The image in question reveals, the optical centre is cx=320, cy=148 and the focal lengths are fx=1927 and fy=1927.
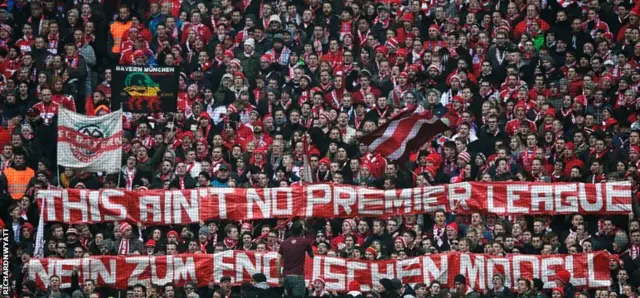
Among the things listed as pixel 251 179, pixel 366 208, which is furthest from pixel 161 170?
pixel 366 208

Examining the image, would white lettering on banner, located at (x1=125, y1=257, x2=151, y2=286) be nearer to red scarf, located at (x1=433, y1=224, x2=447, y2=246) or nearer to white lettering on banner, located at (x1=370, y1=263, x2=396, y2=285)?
white lettering on banner, located at (x1=370, y1=263, x2=396, y2=285)


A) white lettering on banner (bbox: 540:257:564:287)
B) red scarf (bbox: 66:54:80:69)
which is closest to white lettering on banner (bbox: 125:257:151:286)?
red scarf (bbox: 66:54:80:69)

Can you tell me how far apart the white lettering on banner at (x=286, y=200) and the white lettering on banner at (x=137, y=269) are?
6.45 feet

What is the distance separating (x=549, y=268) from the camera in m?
26.2

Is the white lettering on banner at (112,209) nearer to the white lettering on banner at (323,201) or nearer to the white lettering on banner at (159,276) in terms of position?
the white lettering on banner at (323,201)

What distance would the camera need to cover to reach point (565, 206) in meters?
27.1

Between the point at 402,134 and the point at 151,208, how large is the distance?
3729mm

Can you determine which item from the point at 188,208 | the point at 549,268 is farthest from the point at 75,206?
the point at 549,268

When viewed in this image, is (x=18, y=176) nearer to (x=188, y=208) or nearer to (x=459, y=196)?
(x=188, y=208)

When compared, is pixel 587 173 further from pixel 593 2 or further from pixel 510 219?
pixel 593 2

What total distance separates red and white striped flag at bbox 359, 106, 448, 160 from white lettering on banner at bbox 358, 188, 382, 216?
590 millimetres

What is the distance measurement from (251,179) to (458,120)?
3.22 m

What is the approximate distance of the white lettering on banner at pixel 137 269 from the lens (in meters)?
26.8

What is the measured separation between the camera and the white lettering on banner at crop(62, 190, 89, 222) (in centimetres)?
2734
